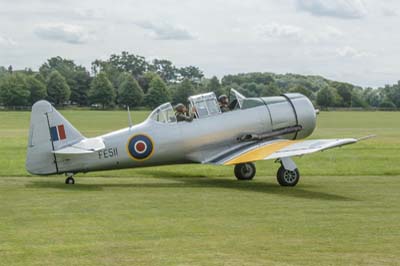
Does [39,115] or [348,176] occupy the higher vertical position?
[39,115]

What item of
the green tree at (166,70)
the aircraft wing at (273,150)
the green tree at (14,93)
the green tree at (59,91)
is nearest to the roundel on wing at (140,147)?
the aircraft wing at (273,150)

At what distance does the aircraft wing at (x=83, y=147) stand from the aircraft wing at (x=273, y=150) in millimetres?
2560

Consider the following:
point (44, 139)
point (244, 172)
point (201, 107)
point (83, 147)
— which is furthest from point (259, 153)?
point (44, 139)

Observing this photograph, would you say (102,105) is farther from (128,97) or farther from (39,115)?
(39,115)

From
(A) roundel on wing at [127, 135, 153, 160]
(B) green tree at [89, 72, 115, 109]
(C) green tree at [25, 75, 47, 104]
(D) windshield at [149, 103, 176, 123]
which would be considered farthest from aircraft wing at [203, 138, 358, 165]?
(C) green tree at [25, 75, 47, 104]

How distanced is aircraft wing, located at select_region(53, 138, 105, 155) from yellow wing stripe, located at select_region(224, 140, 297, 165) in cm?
272

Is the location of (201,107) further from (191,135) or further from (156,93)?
(156,93)

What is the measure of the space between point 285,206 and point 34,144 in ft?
18.7

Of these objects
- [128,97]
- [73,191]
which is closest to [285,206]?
[73,191]

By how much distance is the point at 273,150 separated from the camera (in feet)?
52.0

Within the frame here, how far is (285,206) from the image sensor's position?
41.4 feet

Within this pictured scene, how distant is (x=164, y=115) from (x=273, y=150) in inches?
101

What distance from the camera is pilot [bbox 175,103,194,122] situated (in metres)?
16.9

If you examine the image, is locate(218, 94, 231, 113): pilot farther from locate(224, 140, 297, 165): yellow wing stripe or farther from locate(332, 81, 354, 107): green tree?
locate(332, 81, 354, 107): green tree
